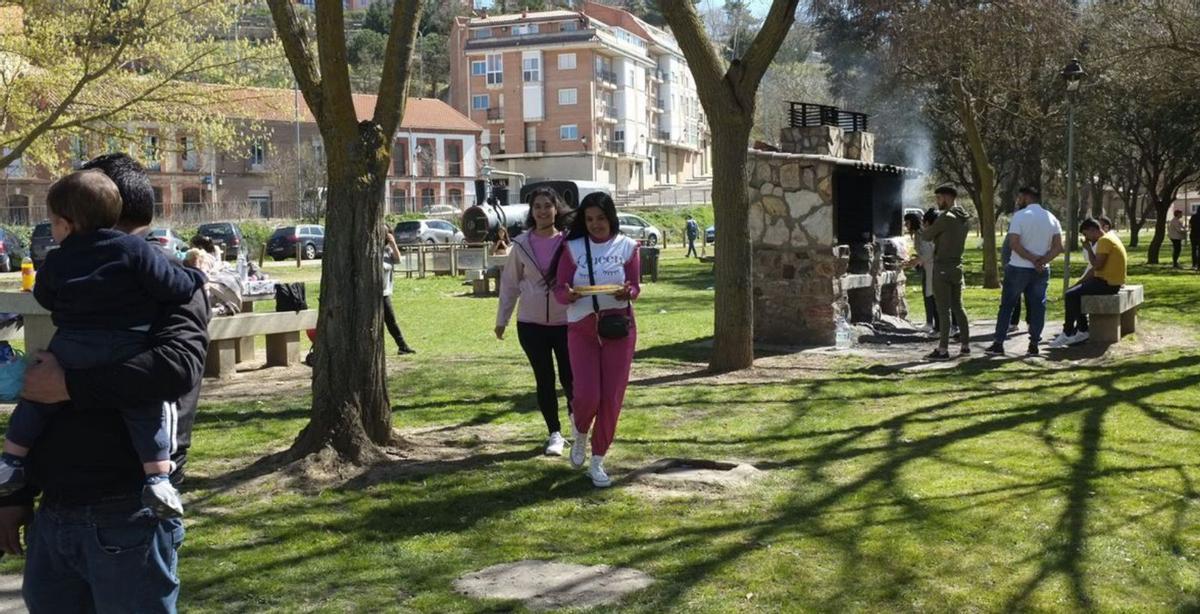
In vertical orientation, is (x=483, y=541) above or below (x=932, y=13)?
below

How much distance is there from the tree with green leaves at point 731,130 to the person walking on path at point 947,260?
2.08m

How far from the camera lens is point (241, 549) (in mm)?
5777

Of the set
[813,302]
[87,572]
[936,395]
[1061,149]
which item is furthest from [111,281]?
[1061,149]

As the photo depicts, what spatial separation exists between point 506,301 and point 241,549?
262 centimetres

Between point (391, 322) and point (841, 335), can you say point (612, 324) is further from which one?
point (841, 335)

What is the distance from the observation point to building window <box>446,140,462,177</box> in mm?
76812

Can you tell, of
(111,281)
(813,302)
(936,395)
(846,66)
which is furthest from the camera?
(846,66)

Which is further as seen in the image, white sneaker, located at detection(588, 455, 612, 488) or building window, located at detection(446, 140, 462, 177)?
building window, located at detection(446, 140, 462, 177)

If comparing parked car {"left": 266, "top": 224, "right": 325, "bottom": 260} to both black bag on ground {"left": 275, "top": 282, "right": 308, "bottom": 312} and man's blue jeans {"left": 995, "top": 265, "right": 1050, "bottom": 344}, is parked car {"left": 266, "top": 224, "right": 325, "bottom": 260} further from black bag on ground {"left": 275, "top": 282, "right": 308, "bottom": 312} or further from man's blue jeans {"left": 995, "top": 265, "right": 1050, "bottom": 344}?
man's blue jeans {"left": 995, "top": 265, "right": 1050, "bottom": 344}

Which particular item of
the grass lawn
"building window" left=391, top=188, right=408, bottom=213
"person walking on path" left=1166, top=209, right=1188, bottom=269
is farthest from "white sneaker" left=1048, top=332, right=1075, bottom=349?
"building window" left=391, top=188, right=408, bottom=213

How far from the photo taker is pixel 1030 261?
→ 12250 millimetres

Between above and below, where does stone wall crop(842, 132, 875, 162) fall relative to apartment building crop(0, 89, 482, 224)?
below

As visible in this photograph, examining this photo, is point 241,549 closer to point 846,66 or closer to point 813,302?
point 813,302

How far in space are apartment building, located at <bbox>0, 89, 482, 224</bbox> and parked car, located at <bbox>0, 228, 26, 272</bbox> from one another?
36.0 feet
